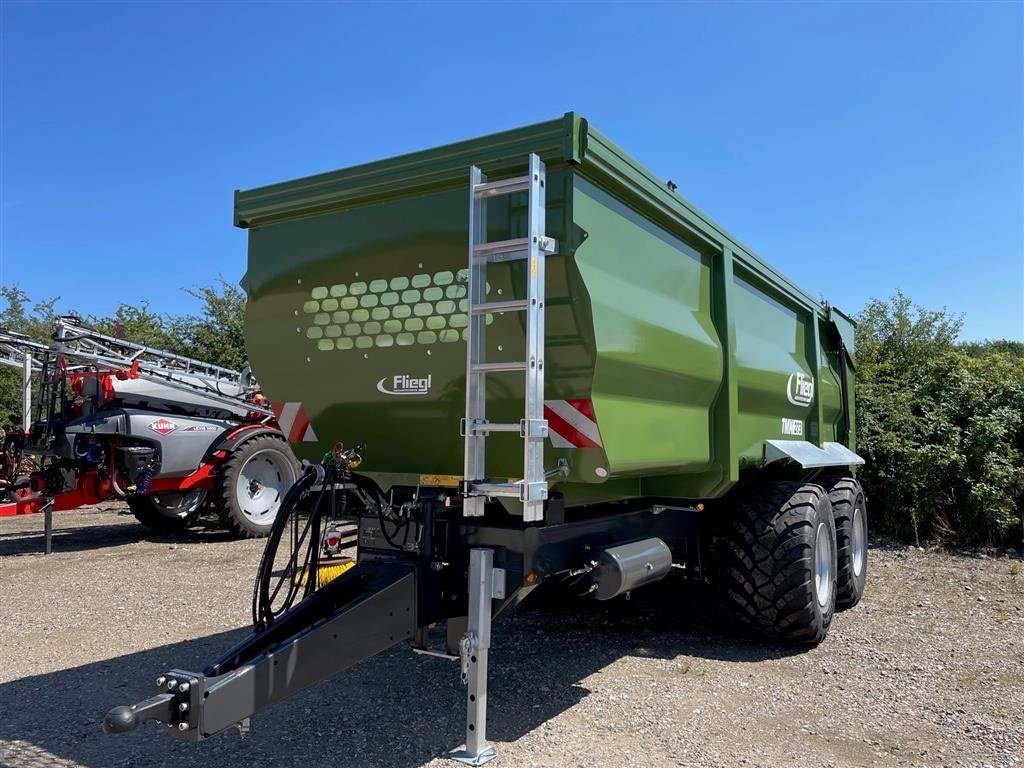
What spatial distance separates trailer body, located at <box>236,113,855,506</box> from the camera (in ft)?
11.3

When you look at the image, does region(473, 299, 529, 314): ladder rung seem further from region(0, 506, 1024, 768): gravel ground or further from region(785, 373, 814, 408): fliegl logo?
region(785, 373, 814, 408): fliegl logo

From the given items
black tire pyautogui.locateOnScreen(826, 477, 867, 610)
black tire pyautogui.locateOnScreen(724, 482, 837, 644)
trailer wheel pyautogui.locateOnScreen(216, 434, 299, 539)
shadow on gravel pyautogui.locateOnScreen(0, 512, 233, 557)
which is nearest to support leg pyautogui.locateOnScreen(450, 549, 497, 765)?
black tire pyautogui.locateOnScreen(724, 482, 837, 644)

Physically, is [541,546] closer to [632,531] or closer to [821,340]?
[632,531]

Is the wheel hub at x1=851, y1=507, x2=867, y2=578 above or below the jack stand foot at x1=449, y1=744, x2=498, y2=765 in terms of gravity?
above

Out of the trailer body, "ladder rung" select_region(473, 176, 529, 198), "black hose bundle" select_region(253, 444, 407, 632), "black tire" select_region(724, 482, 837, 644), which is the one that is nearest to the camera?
"ladder rung" select_region(473, 176, 529, 198)

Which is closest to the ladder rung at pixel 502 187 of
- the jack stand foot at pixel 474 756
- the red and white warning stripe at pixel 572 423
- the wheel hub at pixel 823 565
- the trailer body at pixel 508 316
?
the trailer body at pixel 508 316

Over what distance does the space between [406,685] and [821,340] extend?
16.0ft

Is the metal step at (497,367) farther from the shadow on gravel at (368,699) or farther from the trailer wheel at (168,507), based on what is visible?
the trailer wheel at (168,507)

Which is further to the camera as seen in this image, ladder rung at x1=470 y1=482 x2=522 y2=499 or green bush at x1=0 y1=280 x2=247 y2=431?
green bush at x1=0 y1=280 x2=247 y2=431

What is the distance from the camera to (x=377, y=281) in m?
3.96

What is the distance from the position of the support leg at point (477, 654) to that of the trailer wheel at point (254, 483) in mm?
6791

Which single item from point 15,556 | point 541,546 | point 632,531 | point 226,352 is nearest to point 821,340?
point 632,531

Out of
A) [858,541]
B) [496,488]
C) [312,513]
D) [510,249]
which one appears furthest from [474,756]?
[858,541]

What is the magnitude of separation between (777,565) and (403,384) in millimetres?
2731
